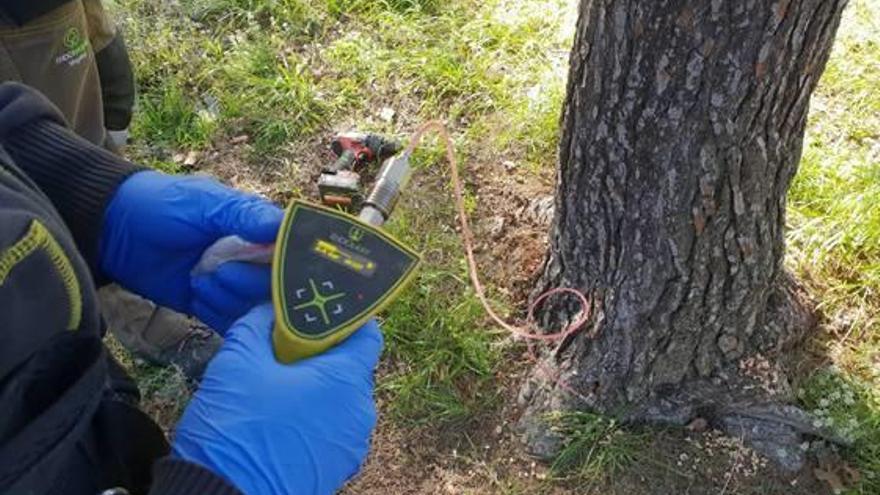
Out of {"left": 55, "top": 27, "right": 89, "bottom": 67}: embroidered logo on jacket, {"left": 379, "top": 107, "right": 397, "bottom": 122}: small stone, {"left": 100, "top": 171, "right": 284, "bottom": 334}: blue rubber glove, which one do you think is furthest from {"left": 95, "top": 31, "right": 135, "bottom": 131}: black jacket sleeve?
{"left": 100, "top": 171, "right": 284, "bottom": 334}: blue rubber glove

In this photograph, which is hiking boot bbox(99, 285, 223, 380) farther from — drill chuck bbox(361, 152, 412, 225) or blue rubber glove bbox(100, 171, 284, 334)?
drill chuck bbox(361, 152, 412, 225)

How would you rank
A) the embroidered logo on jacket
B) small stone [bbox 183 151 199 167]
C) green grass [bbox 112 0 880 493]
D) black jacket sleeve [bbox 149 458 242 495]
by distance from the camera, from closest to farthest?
black jacket sleeve [bbox 149 458 242 495], the embroidered logo on jacket, green grass [bbox 112 0 880 493], small stone [bbox 183 151 199 167]

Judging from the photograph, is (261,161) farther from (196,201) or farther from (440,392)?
(196,201)

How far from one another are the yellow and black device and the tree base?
92 cm

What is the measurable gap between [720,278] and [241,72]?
186 cm

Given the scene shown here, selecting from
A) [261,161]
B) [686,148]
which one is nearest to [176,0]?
[261,161]

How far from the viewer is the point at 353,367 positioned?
1.36 m

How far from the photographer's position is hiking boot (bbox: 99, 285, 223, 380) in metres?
2.49

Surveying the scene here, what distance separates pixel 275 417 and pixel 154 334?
4.39 ft

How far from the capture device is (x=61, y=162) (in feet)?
5.08

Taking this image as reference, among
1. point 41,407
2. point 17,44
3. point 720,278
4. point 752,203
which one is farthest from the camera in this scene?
point 17,44

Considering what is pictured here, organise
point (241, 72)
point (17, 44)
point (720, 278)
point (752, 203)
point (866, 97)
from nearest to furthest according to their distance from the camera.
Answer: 1. point (752, 203)
2. point (720, 278)
3. point (17, 44)
4. point (866, 97)
5. point (241, 72)

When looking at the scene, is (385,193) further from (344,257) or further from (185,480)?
(185,480)

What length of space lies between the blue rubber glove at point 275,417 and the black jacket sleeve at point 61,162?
417 millimetres
